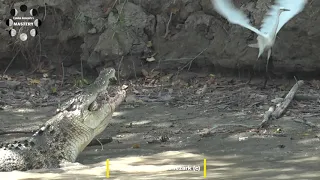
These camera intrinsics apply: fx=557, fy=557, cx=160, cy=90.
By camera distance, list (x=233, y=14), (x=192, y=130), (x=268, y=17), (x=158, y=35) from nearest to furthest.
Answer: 1. (x=192, y=130)
2. (x=233, y=14)
3. (x=268, y=17)
4. (x=158, y=35)

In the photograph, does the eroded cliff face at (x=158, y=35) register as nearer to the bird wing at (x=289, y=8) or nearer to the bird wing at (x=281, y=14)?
the bird wing at (x=281, y=14)

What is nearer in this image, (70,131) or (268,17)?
(70,131)

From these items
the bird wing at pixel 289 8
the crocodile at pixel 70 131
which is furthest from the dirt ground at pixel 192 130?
the bird wing at pixel 289 8

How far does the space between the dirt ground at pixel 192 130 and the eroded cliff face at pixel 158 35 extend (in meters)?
0.32

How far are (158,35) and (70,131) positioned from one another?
357 cm

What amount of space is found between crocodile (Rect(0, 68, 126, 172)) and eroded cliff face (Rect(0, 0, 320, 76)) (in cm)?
301

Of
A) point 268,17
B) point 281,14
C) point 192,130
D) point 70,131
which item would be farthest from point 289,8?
point 70,131

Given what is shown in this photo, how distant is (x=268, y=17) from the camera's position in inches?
283

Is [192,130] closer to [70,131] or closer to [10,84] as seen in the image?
[70,131]

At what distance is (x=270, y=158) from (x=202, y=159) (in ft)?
1.76

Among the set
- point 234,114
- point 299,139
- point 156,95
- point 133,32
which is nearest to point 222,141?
point 299,139

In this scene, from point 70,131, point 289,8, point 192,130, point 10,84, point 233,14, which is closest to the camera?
point 70,131

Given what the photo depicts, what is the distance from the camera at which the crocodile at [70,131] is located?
470 cm

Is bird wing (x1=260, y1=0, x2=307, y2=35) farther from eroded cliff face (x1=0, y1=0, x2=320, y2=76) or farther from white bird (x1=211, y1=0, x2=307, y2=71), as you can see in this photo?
eroded cliff face (x1=0, y1=0, x2=320, y2=76)
